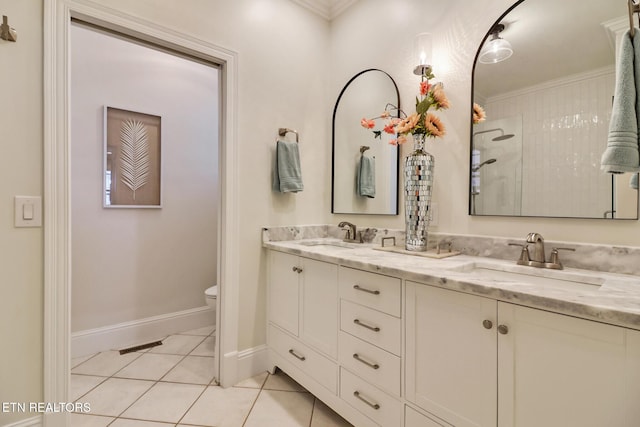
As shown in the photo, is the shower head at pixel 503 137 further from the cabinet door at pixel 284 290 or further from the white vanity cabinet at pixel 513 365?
the cabinet door at pixel 284 290

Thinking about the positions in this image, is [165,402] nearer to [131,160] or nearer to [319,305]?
[319,305]

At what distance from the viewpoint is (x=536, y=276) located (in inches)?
48.8

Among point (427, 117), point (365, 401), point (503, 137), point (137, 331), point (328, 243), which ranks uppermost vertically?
point (427, 117)

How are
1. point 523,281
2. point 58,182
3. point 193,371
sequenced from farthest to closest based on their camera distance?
point 193,371 < point 58,182 < point 523,281

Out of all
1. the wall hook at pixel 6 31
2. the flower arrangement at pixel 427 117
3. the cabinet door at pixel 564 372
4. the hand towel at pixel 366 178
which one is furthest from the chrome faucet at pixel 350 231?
the wall hook at pixel 6 31

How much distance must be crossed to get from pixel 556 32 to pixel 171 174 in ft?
8.93

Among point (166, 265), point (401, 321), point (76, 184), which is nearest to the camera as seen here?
point (401, 321)

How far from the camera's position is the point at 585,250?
48.6 inches

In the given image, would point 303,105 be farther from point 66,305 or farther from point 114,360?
point 114,360

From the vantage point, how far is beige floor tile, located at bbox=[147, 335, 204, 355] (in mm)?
2320

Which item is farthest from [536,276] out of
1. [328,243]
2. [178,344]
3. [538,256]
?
[178,344]

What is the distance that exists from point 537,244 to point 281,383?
1.60m

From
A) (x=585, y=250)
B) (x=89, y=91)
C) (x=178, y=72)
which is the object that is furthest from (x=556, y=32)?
(x=89, y=91)

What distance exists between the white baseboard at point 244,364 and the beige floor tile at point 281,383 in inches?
4.1
